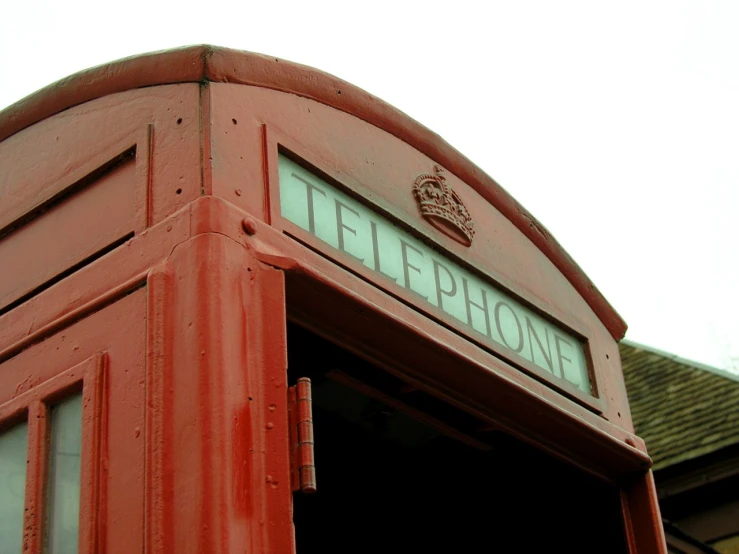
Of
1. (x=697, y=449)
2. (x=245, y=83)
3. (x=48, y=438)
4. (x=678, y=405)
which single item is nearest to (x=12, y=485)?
(x=48, y=438)

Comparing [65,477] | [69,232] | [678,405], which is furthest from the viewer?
[678,405]

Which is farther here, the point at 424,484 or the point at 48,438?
the point at 424,484

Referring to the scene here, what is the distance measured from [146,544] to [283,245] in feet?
3.20

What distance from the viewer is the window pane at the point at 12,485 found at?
305cm

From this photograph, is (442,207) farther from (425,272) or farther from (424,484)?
(424,484)

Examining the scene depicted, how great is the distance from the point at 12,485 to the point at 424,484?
2.75 metres

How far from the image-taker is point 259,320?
3012 millimetres

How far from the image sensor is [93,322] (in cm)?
312

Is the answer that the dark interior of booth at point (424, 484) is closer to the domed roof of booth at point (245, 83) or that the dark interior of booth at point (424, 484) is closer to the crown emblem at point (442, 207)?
the crown emblem at point (442, 207)

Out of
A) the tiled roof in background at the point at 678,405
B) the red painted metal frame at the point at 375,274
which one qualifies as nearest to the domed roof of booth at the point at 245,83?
the red painted metal frame at the point at 375,274

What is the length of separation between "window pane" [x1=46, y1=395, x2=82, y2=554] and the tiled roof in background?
349 inches

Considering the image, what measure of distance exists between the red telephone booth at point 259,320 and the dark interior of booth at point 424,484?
0.02 metres

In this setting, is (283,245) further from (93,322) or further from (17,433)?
(17,433)

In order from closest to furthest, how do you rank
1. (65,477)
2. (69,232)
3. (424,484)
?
(65,477), (69,232), (424,484)
